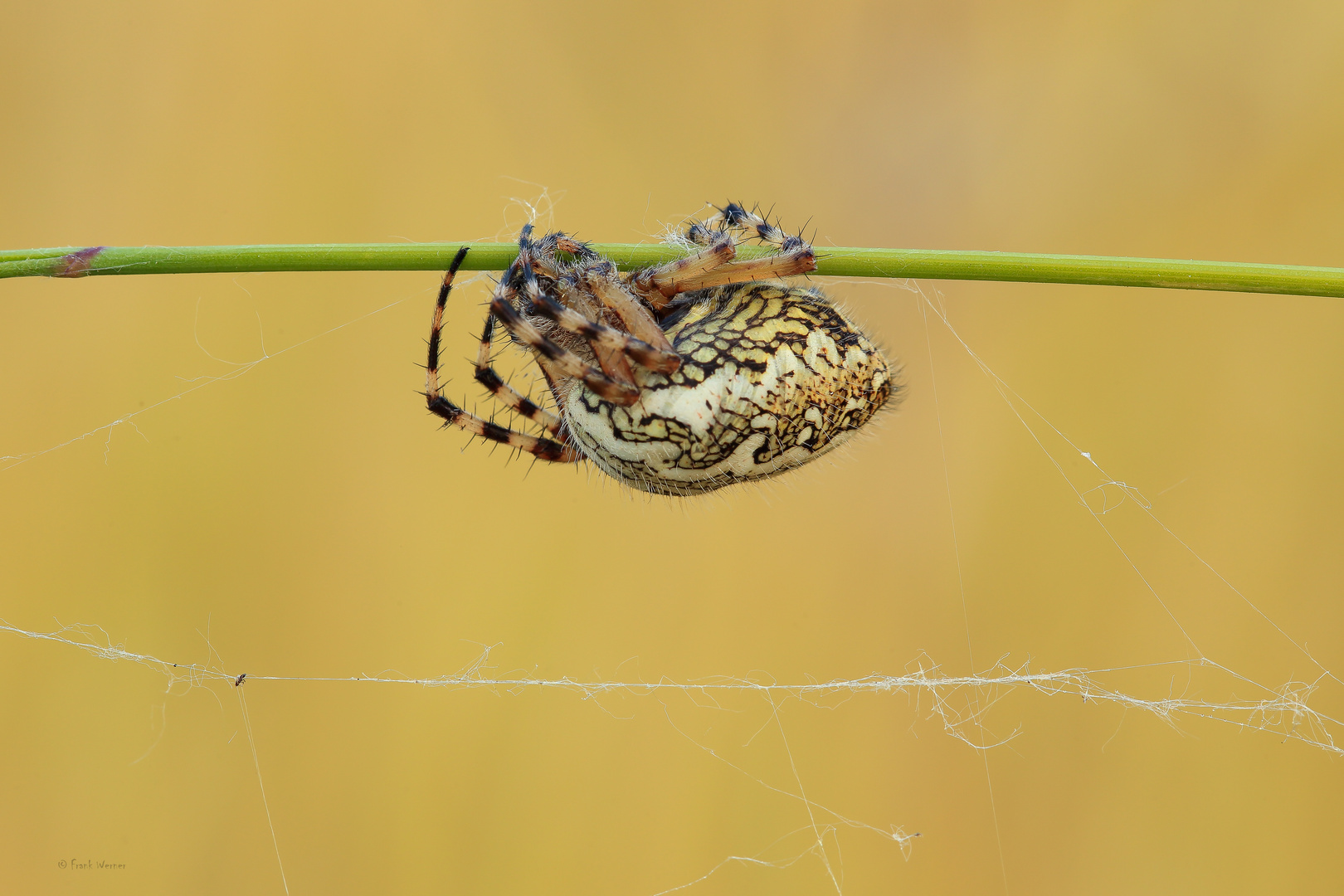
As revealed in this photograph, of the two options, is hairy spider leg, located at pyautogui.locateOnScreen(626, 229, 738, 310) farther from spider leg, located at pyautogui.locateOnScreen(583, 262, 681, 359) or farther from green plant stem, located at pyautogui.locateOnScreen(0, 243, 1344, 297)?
green plant stem, located at pyautogui.locateOnScreen(0, 243, 1344, 297)

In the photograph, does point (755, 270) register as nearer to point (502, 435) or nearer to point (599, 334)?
point (599, 334)

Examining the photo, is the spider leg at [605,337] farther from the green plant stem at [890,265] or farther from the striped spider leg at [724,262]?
the green plant stem at [890,265]

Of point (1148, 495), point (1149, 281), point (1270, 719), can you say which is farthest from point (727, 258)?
point (1148, 495)

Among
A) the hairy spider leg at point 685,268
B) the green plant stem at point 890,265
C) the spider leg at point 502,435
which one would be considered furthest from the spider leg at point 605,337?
the spider leg at point 502,435

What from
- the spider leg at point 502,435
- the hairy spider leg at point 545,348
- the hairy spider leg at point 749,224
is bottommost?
the spider leg at point 502,435

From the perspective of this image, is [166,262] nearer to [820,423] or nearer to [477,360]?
[477,360]
